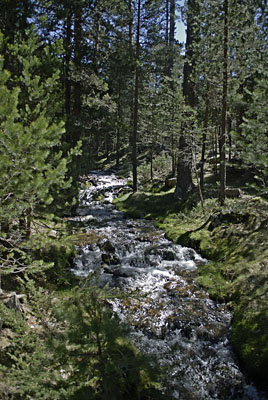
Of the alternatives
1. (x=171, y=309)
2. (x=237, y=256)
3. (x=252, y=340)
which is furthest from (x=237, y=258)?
(x=252, y=340)

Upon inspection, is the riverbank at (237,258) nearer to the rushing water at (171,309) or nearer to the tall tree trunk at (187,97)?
the rushing water at (171,309)

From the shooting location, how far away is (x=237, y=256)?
8.16m

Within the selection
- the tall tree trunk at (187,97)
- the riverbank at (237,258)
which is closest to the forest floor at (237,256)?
the riverbank at (237,258)

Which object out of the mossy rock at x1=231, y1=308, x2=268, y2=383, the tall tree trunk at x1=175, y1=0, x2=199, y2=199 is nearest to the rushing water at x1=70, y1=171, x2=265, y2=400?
the mossy rock at x1=231, y1=308, x2=268, y2=383

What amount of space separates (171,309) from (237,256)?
283cm

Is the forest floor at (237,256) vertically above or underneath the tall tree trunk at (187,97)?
underneath

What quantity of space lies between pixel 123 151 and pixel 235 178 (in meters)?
26.3

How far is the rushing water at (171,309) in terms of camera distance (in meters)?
4.55

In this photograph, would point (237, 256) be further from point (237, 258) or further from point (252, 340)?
point (252, 340)

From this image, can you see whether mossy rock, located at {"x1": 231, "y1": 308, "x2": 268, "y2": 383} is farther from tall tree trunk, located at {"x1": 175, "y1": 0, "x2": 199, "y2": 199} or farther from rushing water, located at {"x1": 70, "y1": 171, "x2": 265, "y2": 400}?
tall tree trunk, located at {"x1": 175, "y1": 0, "x2": 199, "y2": 199}

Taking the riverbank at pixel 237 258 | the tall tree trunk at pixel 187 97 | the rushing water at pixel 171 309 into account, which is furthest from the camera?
the tall tree trunk at pixel 187 97

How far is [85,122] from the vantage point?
489 inches

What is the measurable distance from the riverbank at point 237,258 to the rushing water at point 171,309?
0.29m

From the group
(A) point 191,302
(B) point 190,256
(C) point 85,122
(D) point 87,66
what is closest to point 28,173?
(A) point 191,302
